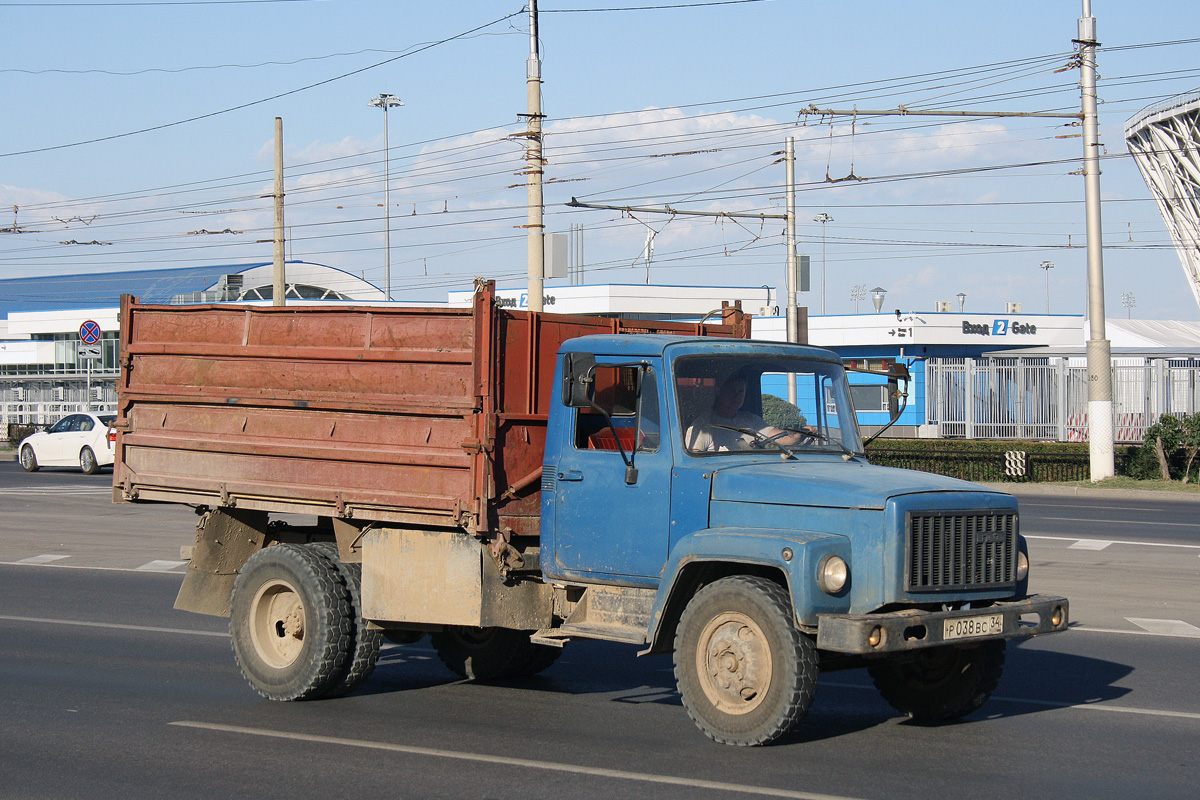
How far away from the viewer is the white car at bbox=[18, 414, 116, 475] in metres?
31.4

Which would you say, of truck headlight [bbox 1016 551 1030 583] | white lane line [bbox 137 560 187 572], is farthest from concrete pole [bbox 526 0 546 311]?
truck headlight [bbox 1016 551 1030 583]

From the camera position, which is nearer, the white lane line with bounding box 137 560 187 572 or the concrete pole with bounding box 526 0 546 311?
the white lane line with bounding box 137 560 187 572

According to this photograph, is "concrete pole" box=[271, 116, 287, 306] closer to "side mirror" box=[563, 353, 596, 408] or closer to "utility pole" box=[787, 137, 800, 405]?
"utility pole" box=[787, 137, 800, 405]

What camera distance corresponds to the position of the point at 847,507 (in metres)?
6.34

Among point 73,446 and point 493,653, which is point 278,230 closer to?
point 73,446

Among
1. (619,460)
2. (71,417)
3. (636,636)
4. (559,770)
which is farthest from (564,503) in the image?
(71,417)

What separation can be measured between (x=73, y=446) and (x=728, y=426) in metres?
28.6

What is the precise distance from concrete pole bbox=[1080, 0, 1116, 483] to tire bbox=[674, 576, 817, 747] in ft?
76.5

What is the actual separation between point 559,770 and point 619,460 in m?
1.83

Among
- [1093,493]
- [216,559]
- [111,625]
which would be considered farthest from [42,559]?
[1093,493]

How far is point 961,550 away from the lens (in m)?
6.52

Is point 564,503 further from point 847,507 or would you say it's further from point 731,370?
point 847,507

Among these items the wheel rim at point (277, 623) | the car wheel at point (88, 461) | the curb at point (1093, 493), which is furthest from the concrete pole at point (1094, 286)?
the car wheel at point (88, 461)

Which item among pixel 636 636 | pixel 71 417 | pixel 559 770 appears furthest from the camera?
pixel 71 417
